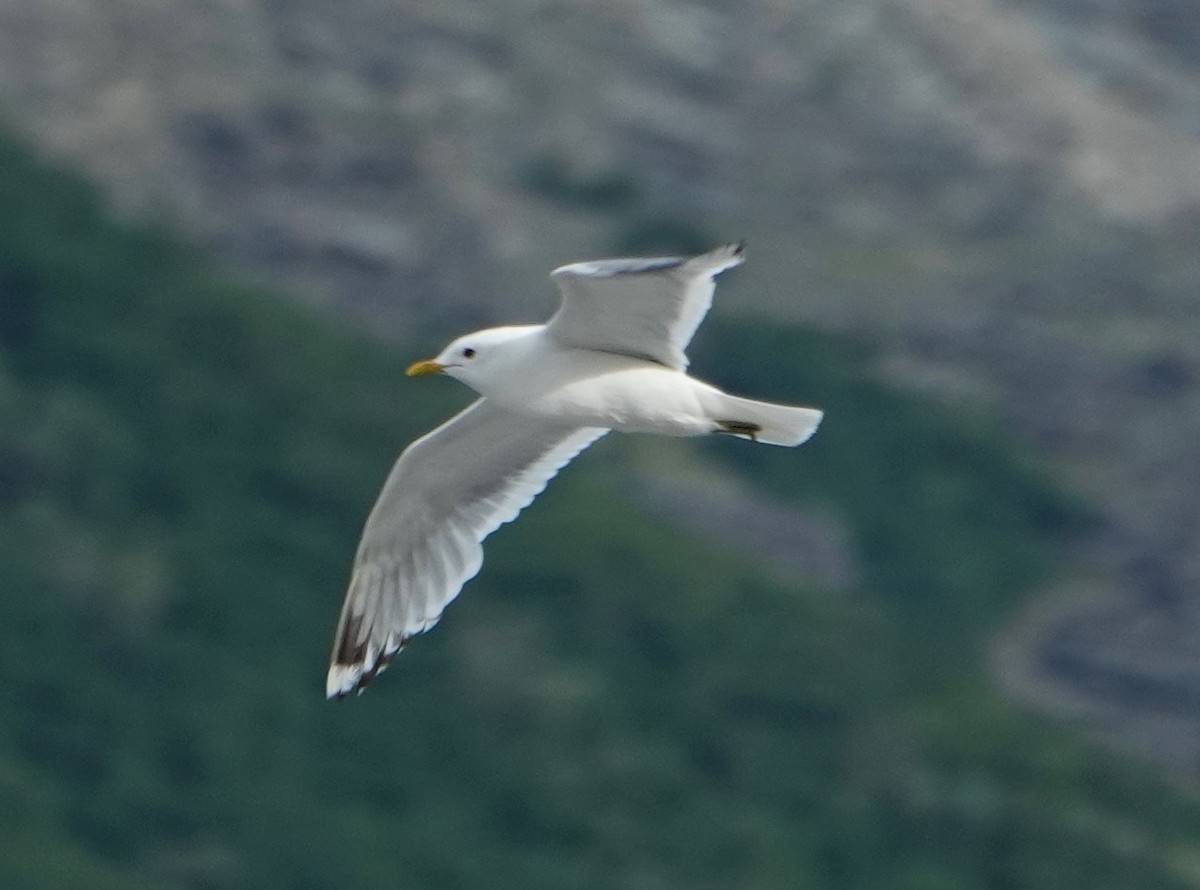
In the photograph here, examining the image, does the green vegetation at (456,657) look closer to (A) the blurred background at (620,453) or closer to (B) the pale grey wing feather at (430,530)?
(A) the blurred background at (620,453)

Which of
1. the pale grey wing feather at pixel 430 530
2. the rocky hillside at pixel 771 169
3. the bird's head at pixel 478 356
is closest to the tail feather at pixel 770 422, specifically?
the bird's head at pixel 478 356

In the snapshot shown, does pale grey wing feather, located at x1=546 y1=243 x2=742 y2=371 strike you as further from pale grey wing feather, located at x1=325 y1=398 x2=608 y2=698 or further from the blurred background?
the blurred background

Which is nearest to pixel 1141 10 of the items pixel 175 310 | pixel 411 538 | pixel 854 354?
pixel 854 354

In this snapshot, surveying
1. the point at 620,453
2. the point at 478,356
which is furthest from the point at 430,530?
the point at 620,453

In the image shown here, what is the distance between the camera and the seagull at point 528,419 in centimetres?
1314

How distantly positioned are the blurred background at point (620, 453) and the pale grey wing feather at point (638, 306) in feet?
89.1

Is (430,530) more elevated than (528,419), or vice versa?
A: (528,419)

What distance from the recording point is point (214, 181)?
198 feet

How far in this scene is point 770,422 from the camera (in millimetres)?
13523

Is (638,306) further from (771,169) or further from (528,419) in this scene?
(771,169)

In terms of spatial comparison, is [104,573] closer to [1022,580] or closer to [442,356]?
[1022,580]

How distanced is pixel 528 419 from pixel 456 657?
35.7m

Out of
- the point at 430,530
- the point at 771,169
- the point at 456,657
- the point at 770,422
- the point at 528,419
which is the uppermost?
the point at 771,169

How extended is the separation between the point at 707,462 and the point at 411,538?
4272 centimetres
